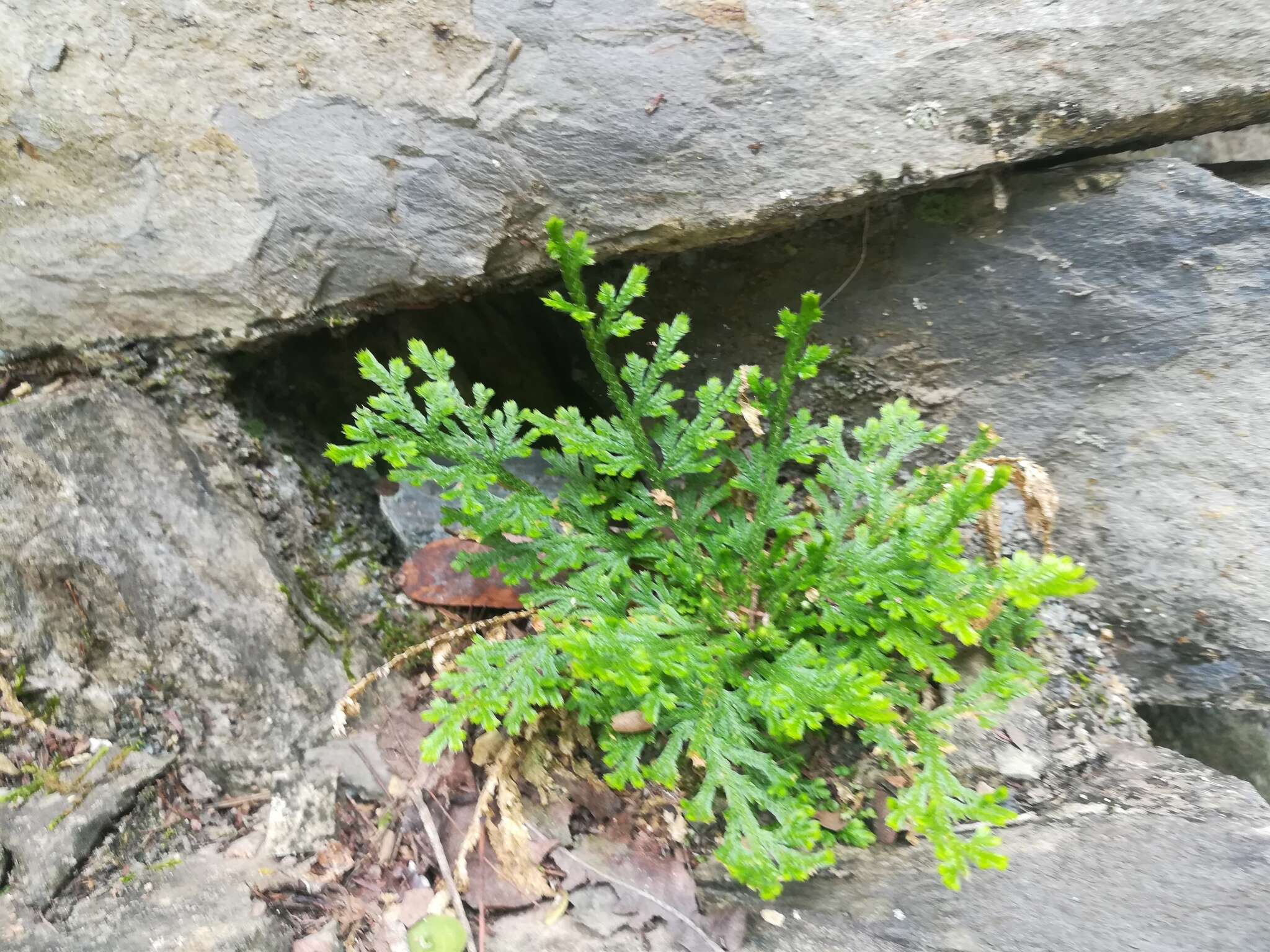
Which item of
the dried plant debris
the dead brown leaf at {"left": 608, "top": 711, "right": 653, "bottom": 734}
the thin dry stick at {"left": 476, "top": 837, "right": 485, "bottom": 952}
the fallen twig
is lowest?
the thin dry stick at {"left": 476, "top": 837, "right": 485, "bottom": 952}

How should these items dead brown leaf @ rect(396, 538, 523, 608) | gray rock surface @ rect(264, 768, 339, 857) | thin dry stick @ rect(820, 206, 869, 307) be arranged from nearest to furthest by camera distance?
gray rock surface @ rect(264, 768, 339, 857), thin dry stick @ rect(820, 206, 869, 307), dead brown leaf @ rect(396, 538, 523, 608)

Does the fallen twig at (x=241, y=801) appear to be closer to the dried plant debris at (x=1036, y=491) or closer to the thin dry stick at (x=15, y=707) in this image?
the thin dry stick at (x=15, y=707)

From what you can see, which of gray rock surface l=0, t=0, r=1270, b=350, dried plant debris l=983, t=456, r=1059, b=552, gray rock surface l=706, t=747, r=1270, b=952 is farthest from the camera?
dried plant debris l=983, t=456, r=1059, b=552

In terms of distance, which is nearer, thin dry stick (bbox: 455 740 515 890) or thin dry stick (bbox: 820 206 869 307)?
thin dry stick (bbox: 455 740 515 890)

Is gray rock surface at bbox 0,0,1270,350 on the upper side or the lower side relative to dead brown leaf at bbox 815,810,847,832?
upper

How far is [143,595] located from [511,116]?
1800mm

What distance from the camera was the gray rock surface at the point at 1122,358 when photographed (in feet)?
6.97

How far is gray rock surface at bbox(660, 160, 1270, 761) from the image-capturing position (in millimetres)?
2125

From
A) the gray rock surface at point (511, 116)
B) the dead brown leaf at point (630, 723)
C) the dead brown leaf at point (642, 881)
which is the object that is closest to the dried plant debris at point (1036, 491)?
the gray rock surface at point (511, 116)

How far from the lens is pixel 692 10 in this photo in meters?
1.99

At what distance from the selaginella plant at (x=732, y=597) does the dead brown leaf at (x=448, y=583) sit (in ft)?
0.95

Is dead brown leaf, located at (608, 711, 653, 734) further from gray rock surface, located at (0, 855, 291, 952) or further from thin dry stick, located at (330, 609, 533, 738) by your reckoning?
gray rock surface, located at (0, 855, 291, 952)

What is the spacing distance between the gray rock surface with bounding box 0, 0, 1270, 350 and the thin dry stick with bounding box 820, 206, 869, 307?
9.2 inches

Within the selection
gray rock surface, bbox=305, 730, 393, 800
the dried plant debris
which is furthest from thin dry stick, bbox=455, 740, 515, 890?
the dried plant debris
